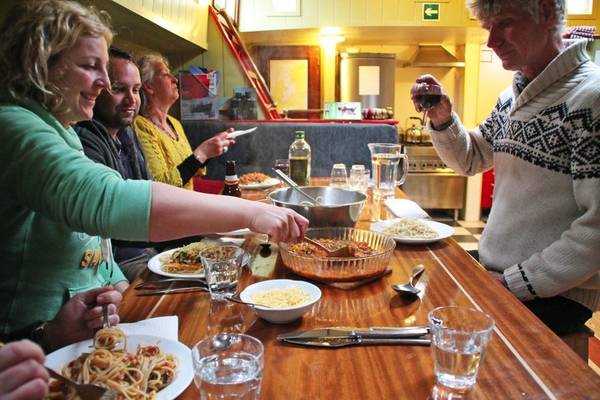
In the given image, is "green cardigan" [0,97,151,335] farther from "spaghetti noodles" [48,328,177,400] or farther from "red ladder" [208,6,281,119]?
"red ladder" [208,6,281,119]

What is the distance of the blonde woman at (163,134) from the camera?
2.63 metres

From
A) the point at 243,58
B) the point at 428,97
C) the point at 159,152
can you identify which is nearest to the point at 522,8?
the point at 428,97

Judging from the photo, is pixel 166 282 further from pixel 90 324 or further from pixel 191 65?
pixel 191 65

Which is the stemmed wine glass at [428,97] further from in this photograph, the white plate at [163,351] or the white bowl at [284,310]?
the white plate at [163,351]

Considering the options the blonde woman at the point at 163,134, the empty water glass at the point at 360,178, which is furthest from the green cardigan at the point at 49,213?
the blonde woman at the point at 163,134

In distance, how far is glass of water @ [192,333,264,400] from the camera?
68 centimetres

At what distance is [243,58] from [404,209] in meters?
2.73

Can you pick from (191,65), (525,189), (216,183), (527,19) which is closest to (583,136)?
(525,189)

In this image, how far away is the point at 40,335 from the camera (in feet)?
3.26

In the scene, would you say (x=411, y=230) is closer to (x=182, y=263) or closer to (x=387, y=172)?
(x=387, y=172)

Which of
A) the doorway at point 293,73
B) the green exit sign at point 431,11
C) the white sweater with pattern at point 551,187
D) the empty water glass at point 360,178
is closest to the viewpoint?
the white sweater with pattern at point 551,187

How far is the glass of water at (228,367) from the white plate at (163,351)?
4cm

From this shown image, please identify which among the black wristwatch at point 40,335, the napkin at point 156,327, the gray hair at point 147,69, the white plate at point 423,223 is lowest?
the black wristwatch at point 40,335

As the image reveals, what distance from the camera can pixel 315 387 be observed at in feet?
2.45
